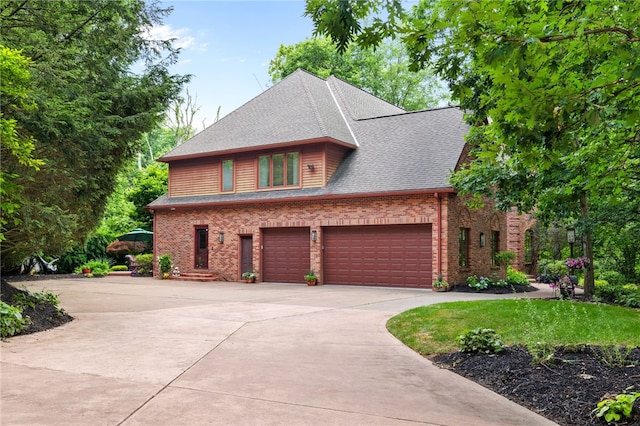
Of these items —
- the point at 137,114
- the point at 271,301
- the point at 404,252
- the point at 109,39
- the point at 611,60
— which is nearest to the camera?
the point at 611,60

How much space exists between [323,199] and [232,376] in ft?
43.5

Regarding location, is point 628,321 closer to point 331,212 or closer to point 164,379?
point 164,379

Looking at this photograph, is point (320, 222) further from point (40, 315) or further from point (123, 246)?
point (123, 246)

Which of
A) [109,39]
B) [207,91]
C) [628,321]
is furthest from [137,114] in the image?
[207,91]

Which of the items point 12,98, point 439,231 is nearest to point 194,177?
point 439,231

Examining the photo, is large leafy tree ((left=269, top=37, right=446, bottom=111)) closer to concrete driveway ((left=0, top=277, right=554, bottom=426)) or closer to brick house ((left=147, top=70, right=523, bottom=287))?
brick house ((left=147, top=70, right=523, bottom=287))

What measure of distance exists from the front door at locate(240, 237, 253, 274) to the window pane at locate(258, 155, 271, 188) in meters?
2.32

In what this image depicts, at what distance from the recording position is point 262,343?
24.6 ft

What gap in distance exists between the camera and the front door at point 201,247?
22234 millimetres

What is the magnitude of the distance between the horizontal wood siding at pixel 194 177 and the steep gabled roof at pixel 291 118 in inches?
21.3

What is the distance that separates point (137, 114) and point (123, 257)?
62.6 ft

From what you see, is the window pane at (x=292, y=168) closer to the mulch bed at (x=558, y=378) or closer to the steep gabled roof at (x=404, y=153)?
the steep gabled roof at (x=404, y=153)

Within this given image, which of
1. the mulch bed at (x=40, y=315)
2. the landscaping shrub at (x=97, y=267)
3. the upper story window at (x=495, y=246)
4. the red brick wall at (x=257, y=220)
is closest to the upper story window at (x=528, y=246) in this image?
the upper story window at (x=495, y=246)

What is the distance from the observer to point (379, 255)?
58.7ft
